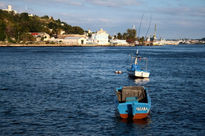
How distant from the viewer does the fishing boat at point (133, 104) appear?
78.7 ft

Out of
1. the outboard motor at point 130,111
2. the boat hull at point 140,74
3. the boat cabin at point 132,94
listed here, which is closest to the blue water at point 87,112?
the outboard motor at point 130,111

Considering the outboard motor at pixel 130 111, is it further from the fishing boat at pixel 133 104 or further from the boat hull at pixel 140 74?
the boat hull at pixel 140 74

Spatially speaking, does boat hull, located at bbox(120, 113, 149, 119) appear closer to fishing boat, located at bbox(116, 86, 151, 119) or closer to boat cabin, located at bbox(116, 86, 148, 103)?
fishing boat, located at bbox(116, 86, 151, 119)

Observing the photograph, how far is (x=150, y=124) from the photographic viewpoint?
24.1 meters

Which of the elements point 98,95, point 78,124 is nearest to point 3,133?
point 78,124

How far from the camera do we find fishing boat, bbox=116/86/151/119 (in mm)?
23984

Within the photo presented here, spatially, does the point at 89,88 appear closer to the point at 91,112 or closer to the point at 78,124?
the point at 91,112

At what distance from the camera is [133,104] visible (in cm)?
2348

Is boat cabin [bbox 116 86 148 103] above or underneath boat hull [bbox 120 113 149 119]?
above

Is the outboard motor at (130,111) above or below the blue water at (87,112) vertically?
above

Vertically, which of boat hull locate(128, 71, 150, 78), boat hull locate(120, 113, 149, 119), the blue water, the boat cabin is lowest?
the blue water

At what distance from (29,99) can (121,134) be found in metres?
14.7

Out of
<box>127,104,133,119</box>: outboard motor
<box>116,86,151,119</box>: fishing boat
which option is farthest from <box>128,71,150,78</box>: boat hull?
<box>127,104,133,119</box>: outboard motor

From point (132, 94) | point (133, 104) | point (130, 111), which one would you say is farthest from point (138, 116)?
point (132, 94)
